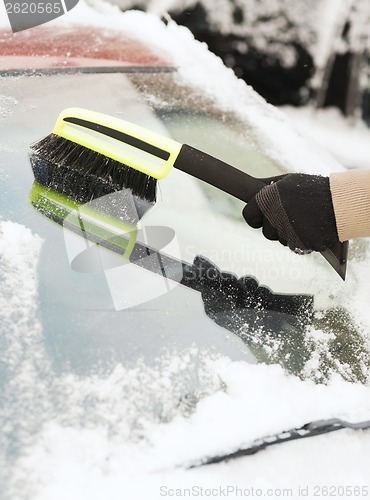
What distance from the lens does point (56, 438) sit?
102 cm

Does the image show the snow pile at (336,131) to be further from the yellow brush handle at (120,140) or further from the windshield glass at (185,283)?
the yellow brush handle at (120,140)

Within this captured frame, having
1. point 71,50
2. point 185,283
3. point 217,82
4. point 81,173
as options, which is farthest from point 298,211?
point 71,50

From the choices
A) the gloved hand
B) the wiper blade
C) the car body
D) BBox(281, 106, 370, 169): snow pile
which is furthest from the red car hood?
BBox(281, 106, 370, 169): snow pile

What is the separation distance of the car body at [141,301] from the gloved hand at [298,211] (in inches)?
4.6

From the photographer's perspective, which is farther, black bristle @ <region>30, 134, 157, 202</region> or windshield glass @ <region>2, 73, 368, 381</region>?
black bristle @ <region>30, 134, 157, 202</region>

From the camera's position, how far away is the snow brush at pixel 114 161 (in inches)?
58.4

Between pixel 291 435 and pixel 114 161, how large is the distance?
842 mm

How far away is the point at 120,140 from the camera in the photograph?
1551 mm

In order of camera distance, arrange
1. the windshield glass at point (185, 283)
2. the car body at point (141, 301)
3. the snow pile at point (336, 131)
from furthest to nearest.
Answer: the snow pile at point (336, 131) < the windshield glass at point (185, 283) < the car body at point (141, 301)

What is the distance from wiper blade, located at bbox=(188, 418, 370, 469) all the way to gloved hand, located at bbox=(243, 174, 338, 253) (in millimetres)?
435

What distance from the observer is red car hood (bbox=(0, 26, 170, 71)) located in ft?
6.59

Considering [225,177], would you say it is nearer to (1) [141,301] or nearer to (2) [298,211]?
(2) [298,211]

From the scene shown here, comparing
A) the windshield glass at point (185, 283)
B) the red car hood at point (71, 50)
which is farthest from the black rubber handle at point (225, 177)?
the red car hood at point (71, 50)

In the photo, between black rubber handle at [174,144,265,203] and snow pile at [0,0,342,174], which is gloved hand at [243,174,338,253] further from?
snow pile at [0,0,342,174]
